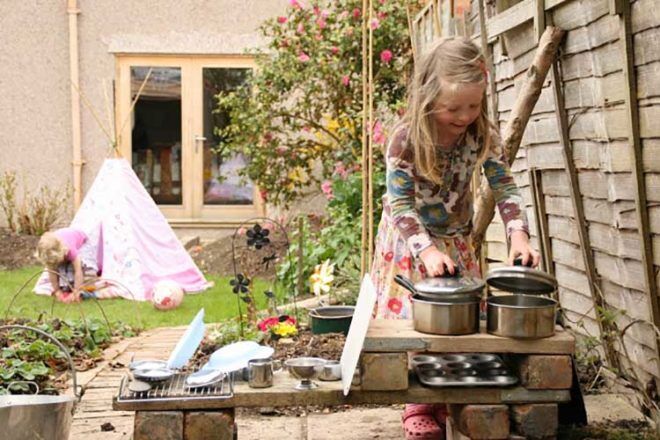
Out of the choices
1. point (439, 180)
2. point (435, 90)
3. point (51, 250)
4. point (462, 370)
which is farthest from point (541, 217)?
point (51, 250)

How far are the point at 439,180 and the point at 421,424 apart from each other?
0.85 m

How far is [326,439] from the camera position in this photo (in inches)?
141

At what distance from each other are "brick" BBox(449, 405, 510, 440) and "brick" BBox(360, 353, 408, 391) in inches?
8.5

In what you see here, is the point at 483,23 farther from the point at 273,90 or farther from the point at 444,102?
the point at 273,90

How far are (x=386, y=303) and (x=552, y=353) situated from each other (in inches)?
36.7

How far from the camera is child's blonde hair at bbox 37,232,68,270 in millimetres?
7598

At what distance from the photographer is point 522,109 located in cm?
424

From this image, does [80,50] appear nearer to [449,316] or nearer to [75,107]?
[75,107]

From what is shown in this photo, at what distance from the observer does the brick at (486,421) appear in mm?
2805

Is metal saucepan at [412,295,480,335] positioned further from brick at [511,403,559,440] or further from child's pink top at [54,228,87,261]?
child's pink top at [54,228,87,261]

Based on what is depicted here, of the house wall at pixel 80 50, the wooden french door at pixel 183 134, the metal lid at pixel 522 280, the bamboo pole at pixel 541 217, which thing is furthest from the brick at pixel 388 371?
the house wall at pixel 80 50

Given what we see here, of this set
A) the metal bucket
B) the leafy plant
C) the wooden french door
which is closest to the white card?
the metal bucket

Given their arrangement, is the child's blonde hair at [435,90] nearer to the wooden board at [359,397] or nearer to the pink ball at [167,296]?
the wooden board at [359,397]

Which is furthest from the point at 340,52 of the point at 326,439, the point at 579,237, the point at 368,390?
the point at 368,390
